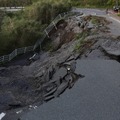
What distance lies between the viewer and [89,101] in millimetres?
16984

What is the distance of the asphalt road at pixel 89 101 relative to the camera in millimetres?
15709

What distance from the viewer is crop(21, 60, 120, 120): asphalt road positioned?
15.7 meters

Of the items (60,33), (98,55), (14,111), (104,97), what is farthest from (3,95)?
(60,33)

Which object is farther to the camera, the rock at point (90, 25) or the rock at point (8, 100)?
the rock at point (90, 25)

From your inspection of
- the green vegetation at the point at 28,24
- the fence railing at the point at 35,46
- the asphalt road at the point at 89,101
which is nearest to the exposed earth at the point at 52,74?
the asphalt road at the point at 89,101

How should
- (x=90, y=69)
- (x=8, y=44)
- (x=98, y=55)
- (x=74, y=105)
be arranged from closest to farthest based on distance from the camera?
(x=74, y=105)
(x=90, y=69)
(x=98, y=55)
(x=8, y=44)

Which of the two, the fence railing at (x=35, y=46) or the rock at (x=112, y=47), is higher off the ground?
the rock at (x=112, y=47)

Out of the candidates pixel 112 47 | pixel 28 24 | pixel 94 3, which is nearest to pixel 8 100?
pixel 112 47

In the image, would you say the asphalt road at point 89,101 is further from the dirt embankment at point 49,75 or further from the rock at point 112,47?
the rock at point 112,47

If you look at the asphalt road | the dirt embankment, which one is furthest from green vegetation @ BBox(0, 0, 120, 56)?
the asphalt road

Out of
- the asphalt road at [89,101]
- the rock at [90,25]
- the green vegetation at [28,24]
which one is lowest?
the green vegetation at [28,24]

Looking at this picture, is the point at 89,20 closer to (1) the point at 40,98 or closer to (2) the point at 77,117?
(1) the point at 40,98

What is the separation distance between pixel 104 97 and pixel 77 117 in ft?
8.17

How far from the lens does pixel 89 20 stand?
3838 cm
